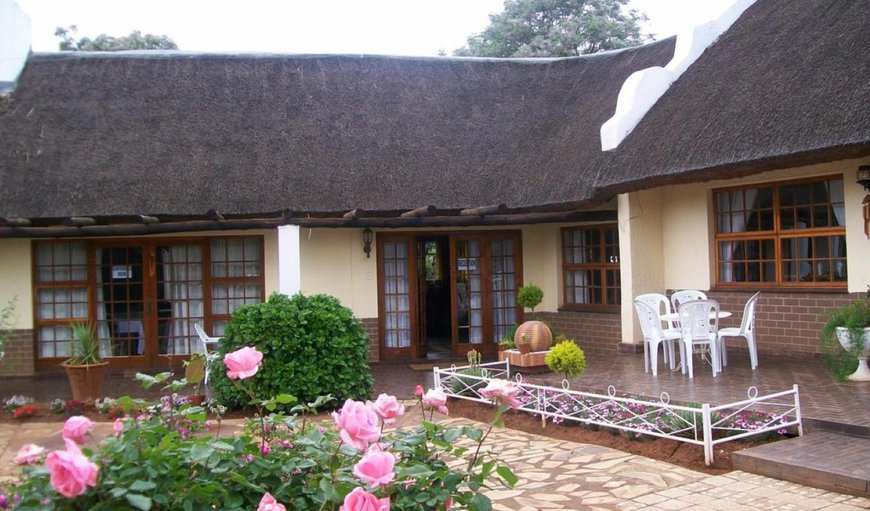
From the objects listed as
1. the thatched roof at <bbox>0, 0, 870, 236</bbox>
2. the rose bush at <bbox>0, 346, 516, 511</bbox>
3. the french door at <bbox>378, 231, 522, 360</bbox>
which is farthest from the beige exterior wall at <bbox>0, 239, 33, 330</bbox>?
the rose bush at <bbox>0, 346, 516, 511</bbox>

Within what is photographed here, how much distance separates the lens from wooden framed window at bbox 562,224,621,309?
12062mm

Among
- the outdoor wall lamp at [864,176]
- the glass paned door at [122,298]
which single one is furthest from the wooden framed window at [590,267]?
the glass paned door at [122,298]

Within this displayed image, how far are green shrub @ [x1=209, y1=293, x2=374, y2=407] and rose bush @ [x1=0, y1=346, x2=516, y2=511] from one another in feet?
18.1

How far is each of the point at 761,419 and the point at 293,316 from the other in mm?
4855

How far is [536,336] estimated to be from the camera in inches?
391

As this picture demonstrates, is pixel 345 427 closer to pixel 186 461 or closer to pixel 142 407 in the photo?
pixel 186 461

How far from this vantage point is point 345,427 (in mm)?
2623

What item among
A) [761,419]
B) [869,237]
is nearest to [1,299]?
[761,419]

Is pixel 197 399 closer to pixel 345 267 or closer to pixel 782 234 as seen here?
pixel 345 267

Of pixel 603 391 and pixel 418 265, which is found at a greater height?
pixel 418 265

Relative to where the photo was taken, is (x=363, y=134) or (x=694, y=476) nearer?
(x=694, y=476)

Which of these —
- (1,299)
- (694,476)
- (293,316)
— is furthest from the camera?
(1,299)

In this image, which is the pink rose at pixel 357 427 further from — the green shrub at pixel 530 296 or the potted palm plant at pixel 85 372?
the green shrub at pixel 530 296

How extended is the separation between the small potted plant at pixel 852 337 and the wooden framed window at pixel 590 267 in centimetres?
411
